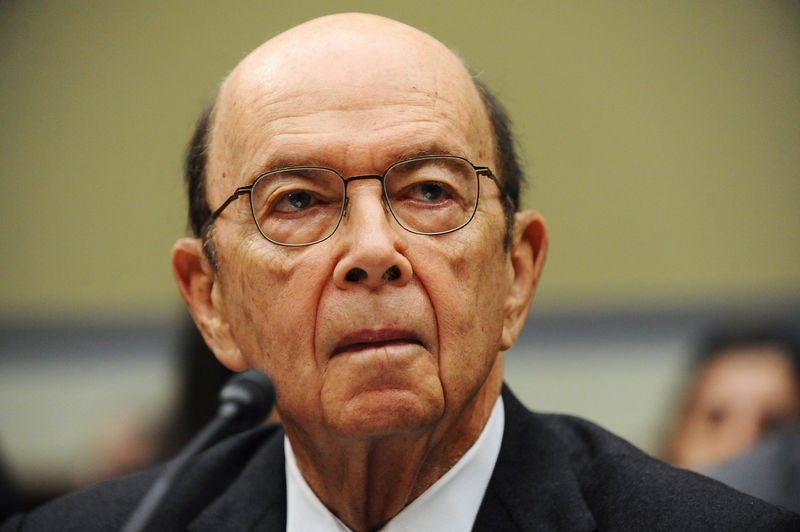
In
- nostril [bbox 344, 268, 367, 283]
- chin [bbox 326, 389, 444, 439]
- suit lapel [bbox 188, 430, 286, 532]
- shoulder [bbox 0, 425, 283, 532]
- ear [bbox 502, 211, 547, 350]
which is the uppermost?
nostril [bbox 344, 268, 367, 283]

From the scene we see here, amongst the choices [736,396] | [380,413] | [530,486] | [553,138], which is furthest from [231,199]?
[553,138]

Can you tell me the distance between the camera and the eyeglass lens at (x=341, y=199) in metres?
2.15

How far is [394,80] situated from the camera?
86.7 inches

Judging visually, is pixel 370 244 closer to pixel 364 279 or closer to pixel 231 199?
pixel 364 279

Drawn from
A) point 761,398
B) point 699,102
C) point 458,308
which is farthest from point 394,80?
point 699,102

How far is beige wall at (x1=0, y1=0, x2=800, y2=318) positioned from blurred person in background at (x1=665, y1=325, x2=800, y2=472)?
364mm

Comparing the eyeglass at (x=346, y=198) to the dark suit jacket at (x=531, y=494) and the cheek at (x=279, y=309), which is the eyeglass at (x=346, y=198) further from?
the dark suit jacket at (x=531, y=494)

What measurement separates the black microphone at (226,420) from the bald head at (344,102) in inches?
21.7

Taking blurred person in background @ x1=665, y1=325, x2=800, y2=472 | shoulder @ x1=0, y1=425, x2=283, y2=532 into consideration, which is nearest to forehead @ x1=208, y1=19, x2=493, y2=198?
shoulder @ x1=0, y1=425, x2=283, y2=532

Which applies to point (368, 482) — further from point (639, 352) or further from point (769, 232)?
point (769, 232)

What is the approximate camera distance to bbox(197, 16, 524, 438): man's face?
2029 millimetres

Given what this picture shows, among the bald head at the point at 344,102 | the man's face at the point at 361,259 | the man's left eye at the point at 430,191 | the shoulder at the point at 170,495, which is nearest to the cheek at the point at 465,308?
the man's face at the point at 361,259

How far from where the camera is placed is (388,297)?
2.03 m

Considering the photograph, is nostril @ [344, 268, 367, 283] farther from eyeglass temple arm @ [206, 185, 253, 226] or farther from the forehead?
eyeglass temple arm @ [206, 185, 253, 226]
